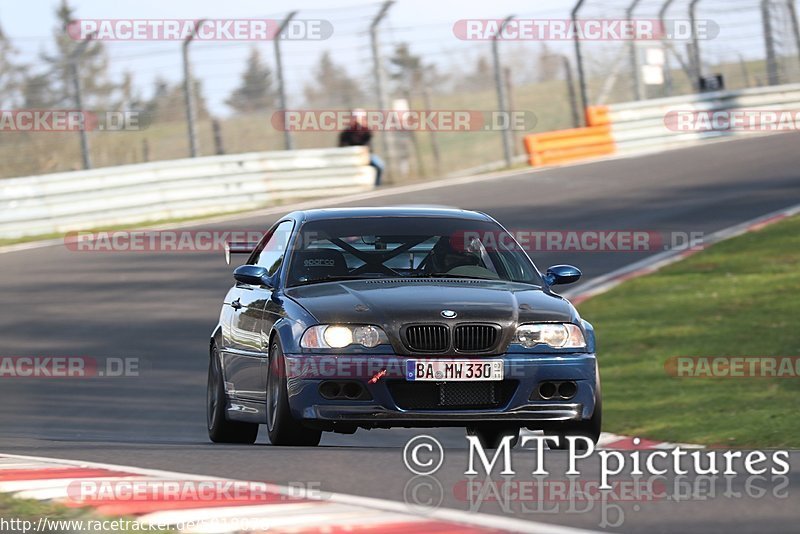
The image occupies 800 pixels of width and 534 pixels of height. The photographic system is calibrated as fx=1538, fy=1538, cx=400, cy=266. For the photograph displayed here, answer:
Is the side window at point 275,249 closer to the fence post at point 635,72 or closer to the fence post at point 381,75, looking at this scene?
the fence post at point 381,75

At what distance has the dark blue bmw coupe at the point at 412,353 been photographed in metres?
7.91

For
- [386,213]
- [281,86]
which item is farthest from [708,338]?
[281,86]

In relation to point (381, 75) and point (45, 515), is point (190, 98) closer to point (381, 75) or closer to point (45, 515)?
point (381, 75)

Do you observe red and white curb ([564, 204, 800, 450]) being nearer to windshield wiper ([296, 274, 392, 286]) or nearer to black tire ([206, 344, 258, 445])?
black tire ([206, 344, 258, 445])

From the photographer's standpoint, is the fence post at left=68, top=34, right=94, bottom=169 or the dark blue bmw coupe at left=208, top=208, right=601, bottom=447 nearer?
the dark blue bmw coupe at left=208, top=208, right=601, bottom=447

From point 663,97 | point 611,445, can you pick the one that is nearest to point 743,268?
point 611,445

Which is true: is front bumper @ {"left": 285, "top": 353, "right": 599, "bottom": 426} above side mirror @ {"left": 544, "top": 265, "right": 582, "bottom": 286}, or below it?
below

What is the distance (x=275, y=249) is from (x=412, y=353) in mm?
1966

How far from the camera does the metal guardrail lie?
93.1 feet

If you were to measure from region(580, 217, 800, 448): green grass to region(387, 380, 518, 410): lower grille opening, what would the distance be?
8.19 feet

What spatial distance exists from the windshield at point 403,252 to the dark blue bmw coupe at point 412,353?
0.05ft

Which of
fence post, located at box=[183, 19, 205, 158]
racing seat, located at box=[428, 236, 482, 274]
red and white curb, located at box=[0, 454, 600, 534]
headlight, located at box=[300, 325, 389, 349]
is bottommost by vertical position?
red and white curb, located at box=[0, 454, 600, 534]

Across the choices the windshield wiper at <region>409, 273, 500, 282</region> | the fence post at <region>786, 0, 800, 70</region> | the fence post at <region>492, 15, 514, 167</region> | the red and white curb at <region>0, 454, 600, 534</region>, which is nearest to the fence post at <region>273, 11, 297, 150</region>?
the fence post at <region>492, 15, 514, 167</region>

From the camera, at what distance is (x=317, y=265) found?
8.96 meters
